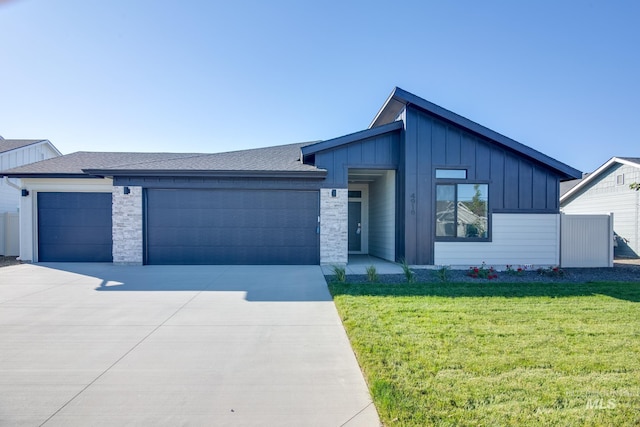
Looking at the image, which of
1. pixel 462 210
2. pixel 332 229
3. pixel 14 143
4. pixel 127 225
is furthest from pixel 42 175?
pixel 462 210

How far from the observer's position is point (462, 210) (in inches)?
378

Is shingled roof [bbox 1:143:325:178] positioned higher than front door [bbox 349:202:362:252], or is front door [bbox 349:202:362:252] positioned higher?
shingled roof [bbox 1:143:325:178]

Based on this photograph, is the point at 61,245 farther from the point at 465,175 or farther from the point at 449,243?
the point at 465,175

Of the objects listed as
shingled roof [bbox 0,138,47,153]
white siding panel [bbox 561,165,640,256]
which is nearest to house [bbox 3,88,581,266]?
shingled roof [bbox 0,138,47,153]

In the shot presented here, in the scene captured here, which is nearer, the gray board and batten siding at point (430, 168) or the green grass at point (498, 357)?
the green grass at point (498, 357)

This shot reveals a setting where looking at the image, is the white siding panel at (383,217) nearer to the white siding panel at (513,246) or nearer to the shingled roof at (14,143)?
the white siding panel at (513,246)

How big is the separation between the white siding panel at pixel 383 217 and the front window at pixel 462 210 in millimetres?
1477

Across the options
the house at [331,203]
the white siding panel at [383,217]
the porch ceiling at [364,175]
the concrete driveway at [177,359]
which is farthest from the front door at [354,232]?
the concrete driveway at [177,359]

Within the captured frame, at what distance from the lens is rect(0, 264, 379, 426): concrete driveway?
2533 mm

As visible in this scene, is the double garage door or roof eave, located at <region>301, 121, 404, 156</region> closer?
roof eave, located at <region>301, 121, 404, 156</region>

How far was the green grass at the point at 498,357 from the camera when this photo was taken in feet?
8.04

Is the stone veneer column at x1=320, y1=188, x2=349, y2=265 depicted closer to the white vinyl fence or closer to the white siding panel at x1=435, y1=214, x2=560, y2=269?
the white siding panel at x1=435, y1=214, x2=560, y2=269

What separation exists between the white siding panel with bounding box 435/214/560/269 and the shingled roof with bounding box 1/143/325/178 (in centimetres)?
487

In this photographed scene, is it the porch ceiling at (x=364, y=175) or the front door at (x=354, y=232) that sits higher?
the porch ceiling at (x=364, y=175)
